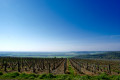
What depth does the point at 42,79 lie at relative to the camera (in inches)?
392

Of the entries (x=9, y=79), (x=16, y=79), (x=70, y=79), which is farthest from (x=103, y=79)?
(x=9, y=79)

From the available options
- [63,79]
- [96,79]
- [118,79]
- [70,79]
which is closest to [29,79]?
[63,79]

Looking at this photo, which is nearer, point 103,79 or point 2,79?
point 2,79

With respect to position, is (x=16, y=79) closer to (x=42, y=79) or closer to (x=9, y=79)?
(x=9, y=79)

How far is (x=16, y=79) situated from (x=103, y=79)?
1110cm

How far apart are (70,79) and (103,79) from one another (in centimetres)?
446

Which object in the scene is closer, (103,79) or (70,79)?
(70,79)

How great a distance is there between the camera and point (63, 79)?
10016mm

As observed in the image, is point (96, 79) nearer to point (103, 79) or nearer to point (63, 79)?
point (103, 79)

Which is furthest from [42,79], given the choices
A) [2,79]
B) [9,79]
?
[2,79]

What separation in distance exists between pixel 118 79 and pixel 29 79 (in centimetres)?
1138

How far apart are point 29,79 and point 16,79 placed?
5.32 ft

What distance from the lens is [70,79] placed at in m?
9.83

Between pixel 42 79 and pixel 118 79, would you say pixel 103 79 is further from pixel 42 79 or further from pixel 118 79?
pixel 42 79
